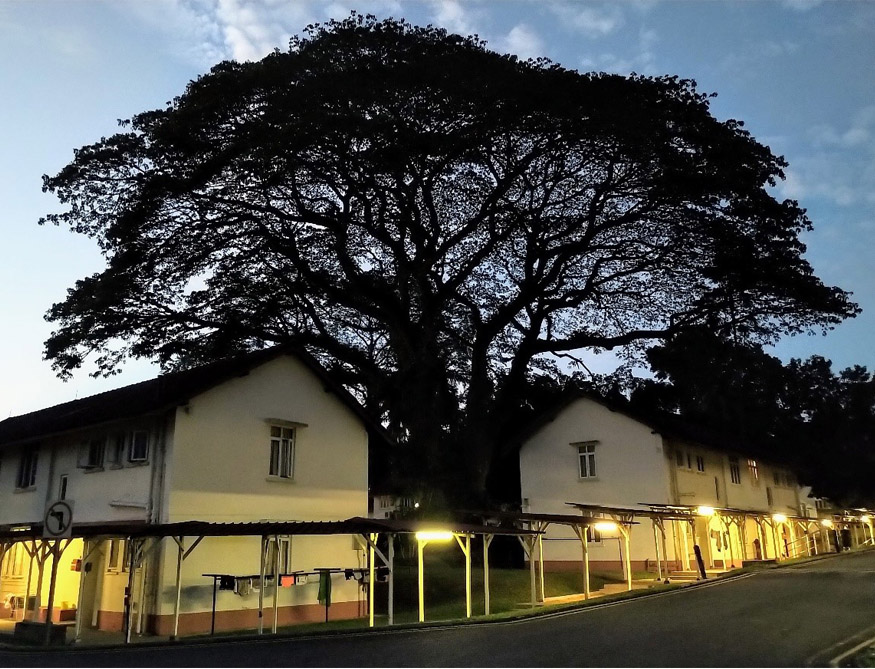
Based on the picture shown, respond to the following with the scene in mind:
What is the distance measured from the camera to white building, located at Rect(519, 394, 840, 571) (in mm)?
31562

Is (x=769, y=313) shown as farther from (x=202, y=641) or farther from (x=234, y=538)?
(x=202, y=641)

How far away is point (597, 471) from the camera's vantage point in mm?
33688

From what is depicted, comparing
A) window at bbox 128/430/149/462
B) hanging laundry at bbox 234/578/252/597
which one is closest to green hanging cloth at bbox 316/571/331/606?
hanging laundry at bbox 234/578/252/597

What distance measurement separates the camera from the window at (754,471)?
40656 mm

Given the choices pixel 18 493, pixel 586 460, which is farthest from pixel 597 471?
pixel 18 493

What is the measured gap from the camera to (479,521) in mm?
30875

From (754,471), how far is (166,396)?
3235 cm

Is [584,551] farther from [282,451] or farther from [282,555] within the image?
[282,451]

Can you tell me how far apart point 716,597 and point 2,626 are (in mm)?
18761

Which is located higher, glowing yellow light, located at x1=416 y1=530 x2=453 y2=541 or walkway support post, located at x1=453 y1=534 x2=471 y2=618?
glowing yellow light, located at x1=416 y1=530 x2=453 y2=541

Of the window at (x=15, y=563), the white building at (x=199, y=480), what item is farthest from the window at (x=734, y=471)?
the window at (x=15, y=563)

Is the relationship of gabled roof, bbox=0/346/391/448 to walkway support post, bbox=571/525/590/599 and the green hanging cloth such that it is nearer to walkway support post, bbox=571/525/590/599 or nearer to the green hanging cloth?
the green hanging cloth

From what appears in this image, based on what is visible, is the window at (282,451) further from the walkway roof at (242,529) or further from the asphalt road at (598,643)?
the asphalt road at (598,643)

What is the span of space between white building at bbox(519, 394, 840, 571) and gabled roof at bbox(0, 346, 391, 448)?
1208 cm
